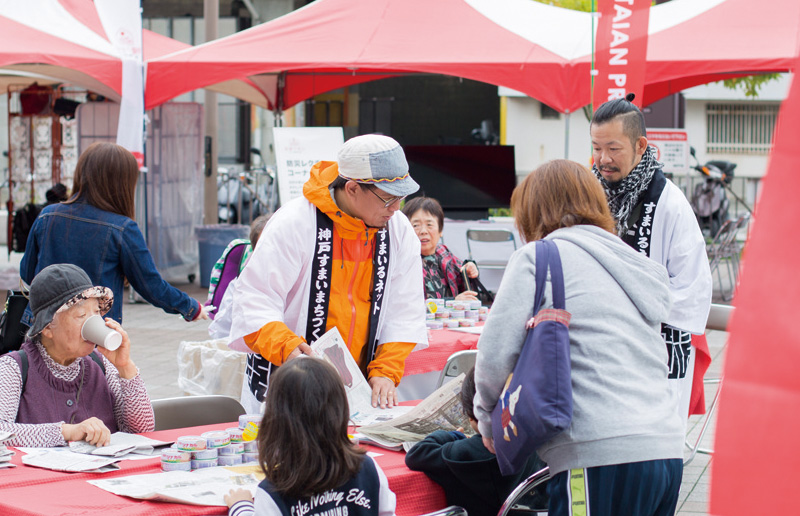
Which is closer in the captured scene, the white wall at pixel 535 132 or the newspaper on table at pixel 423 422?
the newspaper on table at pixel 423 422

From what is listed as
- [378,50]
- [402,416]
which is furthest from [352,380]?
[378,50]

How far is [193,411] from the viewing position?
3385 mm

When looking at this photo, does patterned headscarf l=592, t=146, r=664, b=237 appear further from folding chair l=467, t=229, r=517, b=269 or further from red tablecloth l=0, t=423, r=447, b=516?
folding chair l=467, t=229, r=517, b=269

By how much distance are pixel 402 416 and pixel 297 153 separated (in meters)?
6.35

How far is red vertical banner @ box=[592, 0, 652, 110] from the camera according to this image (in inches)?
262

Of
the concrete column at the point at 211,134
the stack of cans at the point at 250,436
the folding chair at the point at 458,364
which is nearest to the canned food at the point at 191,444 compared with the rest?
the stack of cans at the point at 250,436

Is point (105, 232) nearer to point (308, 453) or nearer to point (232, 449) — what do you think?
point (232, 449)

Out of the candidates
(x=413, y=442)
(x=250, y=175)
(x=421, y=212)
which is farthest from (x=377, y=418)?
(x=250, y=175)

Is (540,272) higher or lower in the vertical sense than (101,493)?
higher

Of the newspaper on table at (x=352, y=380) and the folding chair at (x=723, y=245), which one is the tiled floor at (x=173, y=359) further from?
the newspaper on table at (x=352, y=380)

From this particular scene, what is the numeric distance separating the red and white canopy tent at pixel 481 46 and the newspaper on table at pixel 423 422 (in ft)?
19.8

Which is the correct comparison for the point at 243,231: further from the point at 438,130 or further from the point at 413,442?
the point at 438,130

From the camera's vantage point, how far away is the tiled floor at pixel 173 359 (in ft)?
16.1

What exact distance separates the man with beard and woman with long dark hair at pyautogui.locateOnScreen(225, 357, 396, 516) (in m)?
1.36
